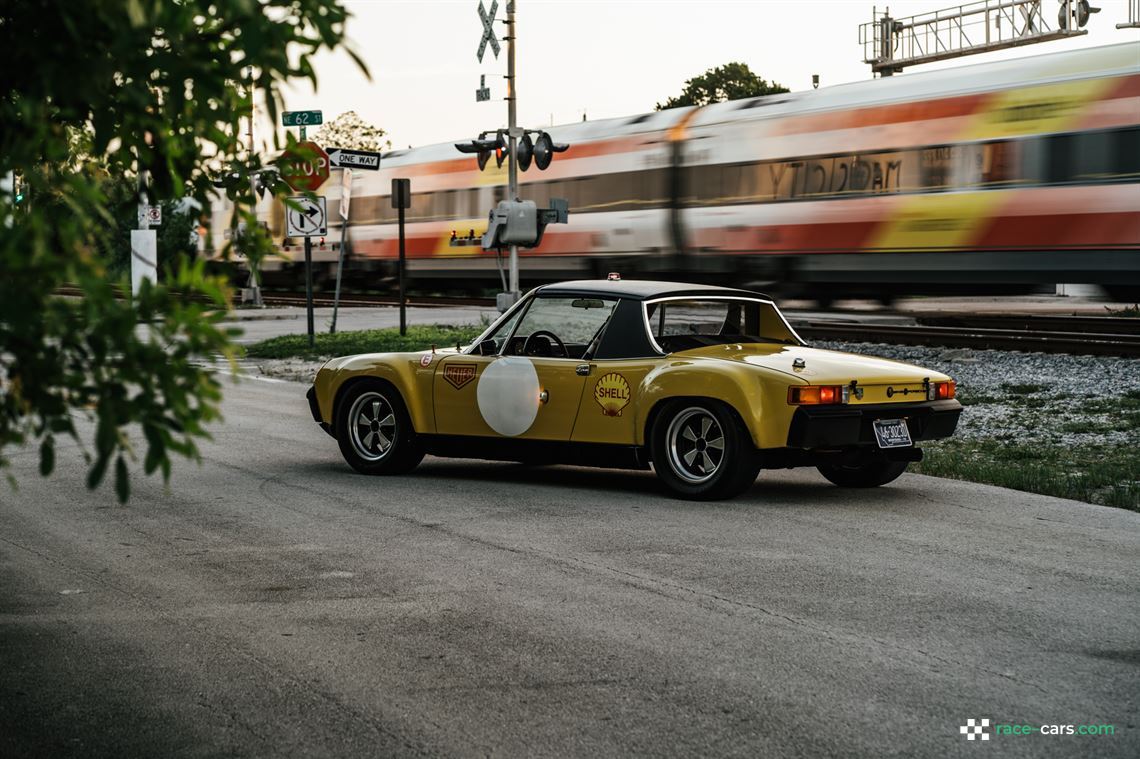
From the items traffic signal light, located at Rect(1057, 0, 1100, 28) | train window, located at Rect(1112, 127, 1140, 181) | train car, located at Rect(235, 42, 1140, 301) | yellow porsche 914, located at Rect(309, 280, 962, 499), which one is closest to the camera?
yellow porsche 914, located at Rect(309, 280, 962, 499)

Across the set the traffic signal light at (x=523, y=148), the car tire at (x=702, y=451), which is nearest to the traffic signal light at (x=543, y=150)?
the traffic signal light at (x=523, y=148)

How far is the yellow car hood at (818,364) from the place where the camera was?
863 centimetres

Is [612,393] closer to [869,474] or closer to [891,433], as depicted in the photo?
[891,433]

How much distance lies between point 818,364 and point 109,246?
19.3 ft

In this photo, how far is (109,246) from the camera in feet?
11.7

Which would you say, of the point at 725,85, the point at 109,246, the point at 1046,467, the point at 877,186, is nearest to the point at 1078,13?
the point at 877,186

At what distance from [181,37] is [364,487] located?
661 centimetres

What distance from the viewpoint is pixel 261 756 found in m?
4.37

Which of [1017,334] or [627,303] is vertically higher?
[627,303]

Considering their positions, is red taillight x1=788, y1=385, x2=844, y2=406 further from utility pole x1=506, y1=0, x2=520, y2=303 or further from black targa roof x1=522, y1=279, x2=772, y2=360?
utility pole x1=506, y1=0, x2=520, y2=303

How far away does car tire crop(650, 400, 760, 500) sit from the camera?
28.5ft

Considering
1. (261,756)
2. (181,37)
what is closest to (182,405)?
(181,37)

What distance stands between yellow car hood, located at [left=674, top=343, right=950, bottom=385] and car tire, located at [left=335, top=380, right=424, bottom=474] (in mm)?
2102

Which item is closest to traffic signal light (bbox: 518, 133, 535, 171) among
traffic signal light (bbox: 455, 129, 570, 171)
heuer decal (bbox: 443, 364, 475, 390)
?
traffic signal light (bbox: 455, 129, 570, 171)
